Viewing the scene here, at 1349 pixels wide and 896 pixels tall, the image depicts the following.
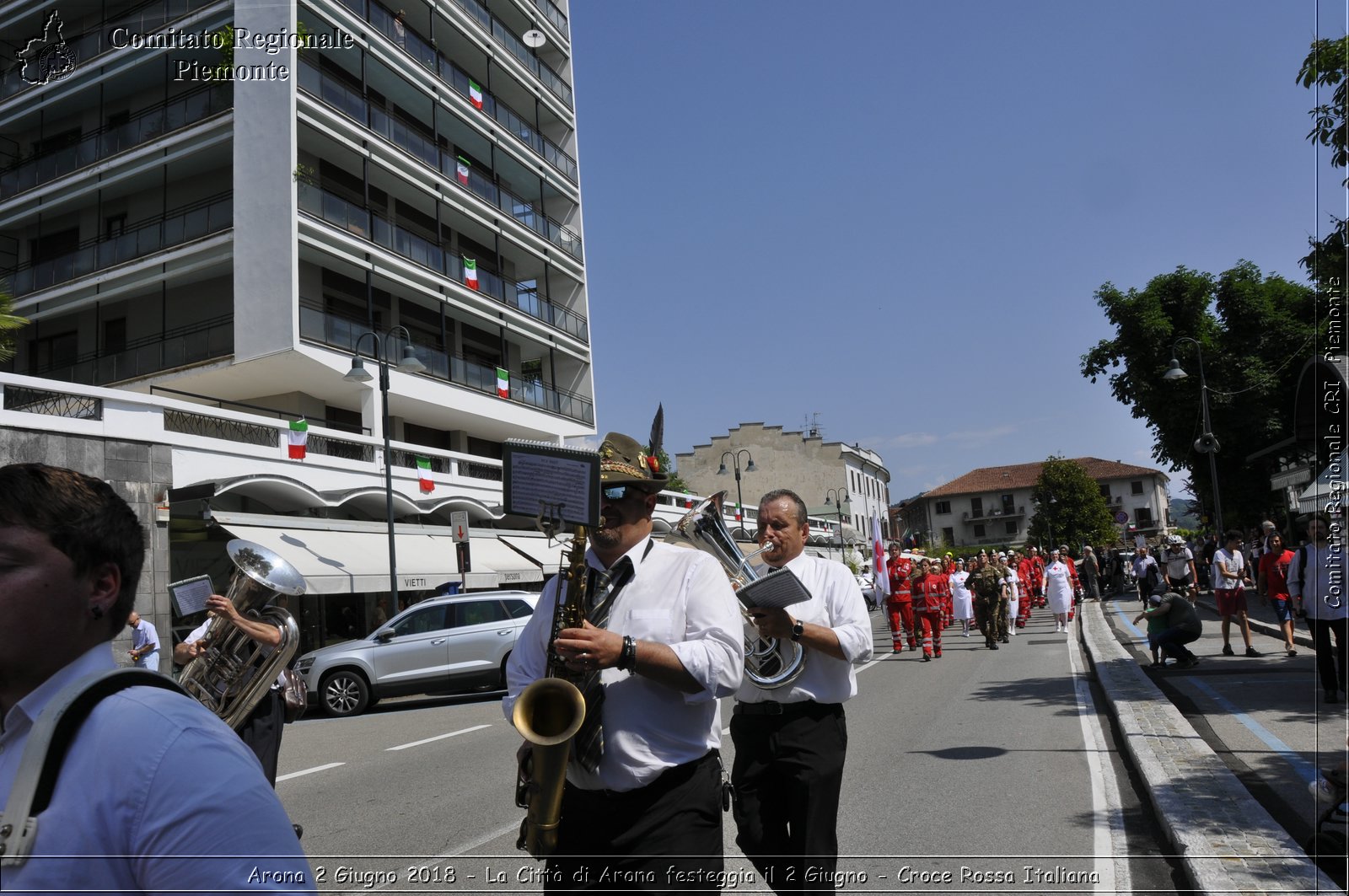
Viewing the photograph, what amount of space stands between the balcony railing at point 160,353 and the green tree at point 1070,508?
72048mm

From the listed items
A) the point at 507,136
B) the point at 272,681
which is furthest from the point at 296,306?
the point at 272,681

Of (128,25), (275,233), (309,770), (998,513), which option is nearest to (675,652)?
(309,770)

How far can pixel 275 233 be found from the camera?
80.6 ft

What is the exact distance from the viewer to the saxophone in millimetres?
2742

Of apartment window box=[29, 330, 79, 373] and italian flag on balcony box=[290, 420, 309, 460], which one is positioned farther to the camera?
apartment window box=[29, 330, 79, 373]

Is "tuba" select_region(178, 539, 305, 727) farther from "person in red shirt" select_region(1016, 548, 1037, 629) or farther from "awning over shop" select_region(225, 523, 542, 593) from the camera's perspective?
"person in red shirt" select_region(1016, 548, 1037, 629)

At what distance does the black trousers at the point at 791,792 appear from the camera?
150 inches

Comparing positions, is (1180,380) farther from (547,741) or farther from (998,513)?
(998,513)

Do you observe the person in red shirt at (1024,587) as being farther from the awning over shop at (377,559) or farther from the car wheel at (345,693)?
the car wheel at (345,693)

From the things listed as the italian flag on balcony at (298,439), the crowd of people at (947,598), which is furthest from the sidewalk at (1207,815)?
the italian flag on balcony at (298,439)

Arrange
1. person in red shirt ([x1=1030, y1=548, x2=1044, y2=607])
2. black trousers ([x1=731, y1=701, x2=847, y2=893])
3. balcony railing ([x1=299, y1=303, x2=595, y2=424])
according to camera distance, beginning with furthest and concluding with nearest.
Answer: person in red shirt ([x1=1030, y1=548, x2=1044, y2=607]) < balcony railing ([x1=299, y1=303, x2=595, y2=424]) < black trousers ([x1=731, y1=701, x2=847, y2=893])

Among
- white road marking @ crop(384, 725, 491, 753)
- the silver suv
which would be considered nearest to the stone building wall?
the silver suv

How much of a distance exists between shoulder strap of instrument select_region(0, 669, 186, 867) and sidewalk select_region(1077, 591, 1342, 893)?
127 inches

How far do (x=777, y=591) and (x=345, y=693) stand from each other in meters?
13.4
